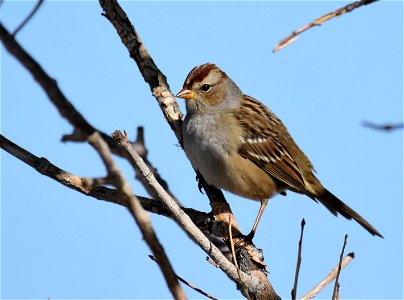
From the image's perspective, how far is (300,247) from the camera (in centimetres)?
254

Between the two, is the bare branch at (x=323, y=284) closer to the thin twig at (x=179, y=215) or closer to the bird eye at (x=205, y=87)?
the thin twig at (x=179, y=215)

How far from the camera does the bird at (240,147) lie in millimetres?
4969

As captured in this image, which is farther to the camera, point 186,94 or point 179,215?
Result: point 186,94

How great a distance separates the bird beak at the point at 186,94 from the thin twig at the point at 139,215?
3493 millimetres

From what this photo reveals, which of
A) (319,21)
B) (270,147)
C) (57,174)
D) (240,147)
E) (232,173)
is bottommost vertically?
(319,21)

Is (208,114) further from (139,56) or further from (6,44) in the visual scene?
(6,44)

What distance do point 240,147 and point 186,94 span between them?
622mm

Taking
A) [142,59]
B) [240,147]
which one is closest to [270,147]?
[240,147]

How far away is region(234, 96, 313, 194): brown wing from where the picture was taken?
17.1 feet

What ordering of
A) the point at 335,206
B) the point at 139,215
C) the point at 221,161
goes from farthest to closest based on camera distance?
the point at 335,206 < the point at 221,161 < the point at 139,215

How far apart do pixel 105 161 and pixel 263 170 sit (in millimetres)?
3830

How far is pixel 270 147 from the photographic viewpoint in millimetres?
5320

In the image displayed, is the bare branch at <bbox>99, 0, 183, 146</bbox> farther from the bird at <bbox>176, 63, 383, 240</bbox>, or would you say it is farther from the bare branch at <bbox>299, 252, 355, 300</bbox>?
the bare branch at <bbox>299, 252, 355, 300</bbox>

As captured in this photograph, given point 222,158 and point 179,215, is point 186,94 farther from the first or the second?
point 179,215
